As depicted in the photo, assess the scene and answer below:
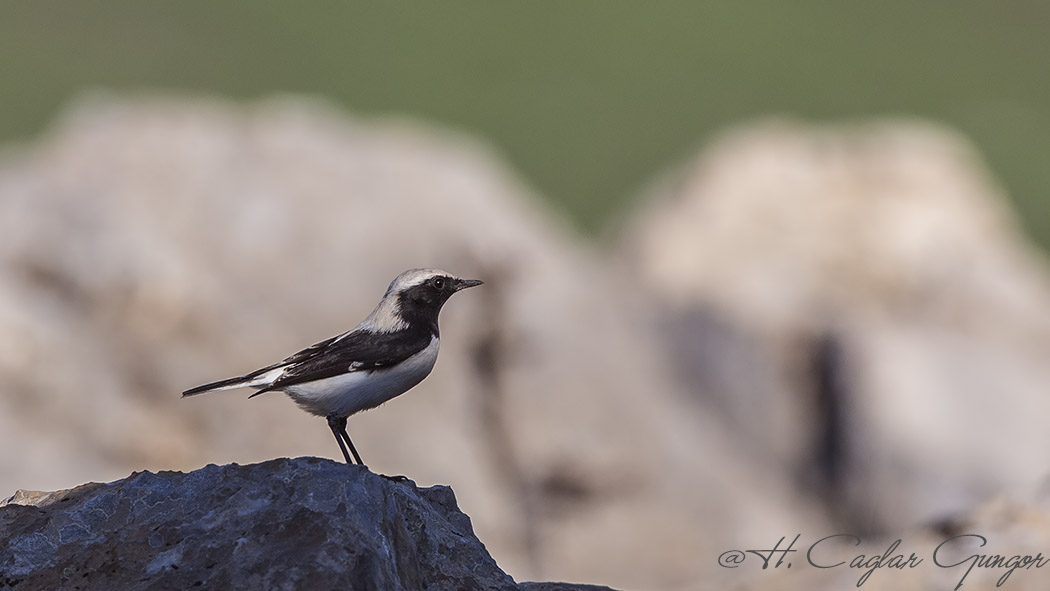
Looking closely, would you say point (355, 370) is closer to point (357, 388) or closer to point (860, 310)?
point (357, 388)

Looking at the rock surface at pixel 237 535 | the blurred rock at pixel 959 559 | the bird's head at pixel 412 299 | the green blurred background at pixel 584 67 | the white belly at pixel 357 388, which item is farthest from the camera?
the green blurred background at pixel 584 67

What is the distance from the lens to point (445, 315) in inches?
642

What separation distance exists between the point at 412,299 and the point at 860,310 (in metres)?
15.3

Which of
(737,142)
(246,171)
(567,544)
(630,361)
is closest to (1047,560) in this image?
(567,544)

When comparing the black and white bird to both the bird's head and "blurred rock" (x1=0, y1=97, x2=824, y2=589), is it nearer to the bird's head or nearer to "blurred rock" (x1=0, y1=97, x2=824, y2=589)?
the bird's head

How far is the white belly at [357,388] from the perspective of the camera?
7191mm

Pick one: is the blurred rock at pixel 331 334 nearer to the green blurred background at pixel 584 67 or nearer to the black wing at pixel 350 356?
the black wing at pixel 350 356

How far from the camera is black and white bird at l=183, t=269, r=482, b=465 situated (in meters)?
7.20

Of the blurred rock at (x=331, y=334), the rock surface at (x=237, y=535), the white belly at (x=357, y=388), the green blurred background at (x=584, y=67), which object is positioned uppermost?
the green blurred background at (x=584, y=67)

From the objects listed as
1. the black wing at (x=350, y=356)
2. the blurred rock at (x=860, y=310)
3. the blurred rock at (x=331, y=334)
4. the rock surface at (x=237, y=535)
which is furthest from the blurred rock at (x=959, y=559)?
the blurred rock at (x=860, y=310)

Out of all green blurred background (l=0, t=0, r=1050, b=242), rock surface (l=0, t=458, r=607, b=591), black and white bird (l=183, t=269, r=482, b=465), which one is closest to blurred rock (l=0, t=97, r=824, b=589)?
black and white bird (l=183, t=269, r=482, b=465)

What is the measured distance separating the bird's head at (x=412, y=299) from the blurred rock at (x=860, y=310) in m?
9.57

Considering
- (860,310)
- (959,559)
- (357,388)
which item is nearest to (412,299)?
(357,388)

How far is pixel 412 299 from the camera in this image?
7668mm
